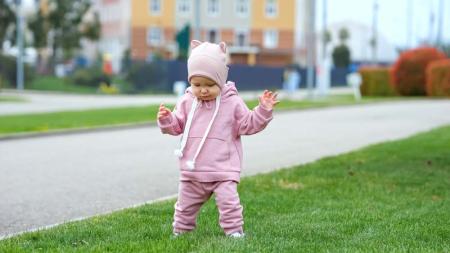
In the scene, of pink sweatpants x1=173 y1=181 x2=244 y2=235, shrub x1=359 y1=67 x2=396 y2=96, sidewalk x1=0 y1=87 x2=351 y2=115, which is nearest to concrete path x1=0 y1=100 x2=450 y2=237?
pink sweatpants x1=173 y1=181 x2=244 y2=235

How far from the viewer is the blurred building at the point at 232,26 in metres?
79.3

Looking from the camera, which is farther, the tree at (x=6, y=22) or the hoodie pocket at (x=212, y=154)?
the tree at (x=6, y=22)

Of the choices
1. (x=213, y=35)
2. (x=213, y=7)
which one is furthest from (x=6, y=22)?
(x=213, y=35)

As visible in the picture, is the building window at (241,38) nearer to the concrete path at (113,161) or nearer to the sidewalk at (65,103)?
the sidewalk at (65,103)

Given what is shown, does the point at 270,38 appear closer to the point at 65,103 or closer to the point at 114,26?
the point at 114,26

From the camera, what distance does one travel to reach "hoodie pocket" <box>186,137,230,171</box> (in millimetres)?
6090

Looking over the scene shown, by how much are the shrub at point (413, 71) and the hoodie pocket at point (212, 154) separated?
42507mm

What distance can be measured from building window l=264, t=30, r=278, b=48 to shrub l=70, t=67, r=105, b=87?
34.0 meters

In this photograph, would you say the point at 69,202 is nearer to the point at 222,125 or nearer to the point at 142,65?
the point at 222,125

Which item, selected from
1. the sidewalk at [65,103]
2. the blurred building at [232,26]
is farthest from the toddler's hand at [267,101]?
the blurred building at [232,26]

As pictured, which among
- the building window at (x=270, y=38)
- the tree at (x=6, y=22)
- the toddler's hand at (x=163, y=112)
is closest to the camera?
the toddler's hand at (x=163, y=112)

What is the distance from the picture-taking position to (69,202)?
920 centimetres

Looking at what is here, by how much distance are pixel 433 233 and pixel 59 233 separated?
2718 millimetres

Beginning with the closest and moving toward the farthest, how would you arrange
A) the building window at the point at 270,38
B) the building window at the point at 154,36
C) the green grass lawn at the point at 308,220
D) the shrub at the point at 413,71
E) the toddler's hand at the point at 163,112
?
the green grass lawn at the point at 308,220 < the toddler's hand at the point at 163,112 < the shrub at the point at 413,71 < the building window at the point at 154,36 < the building window at the point at 270,38
